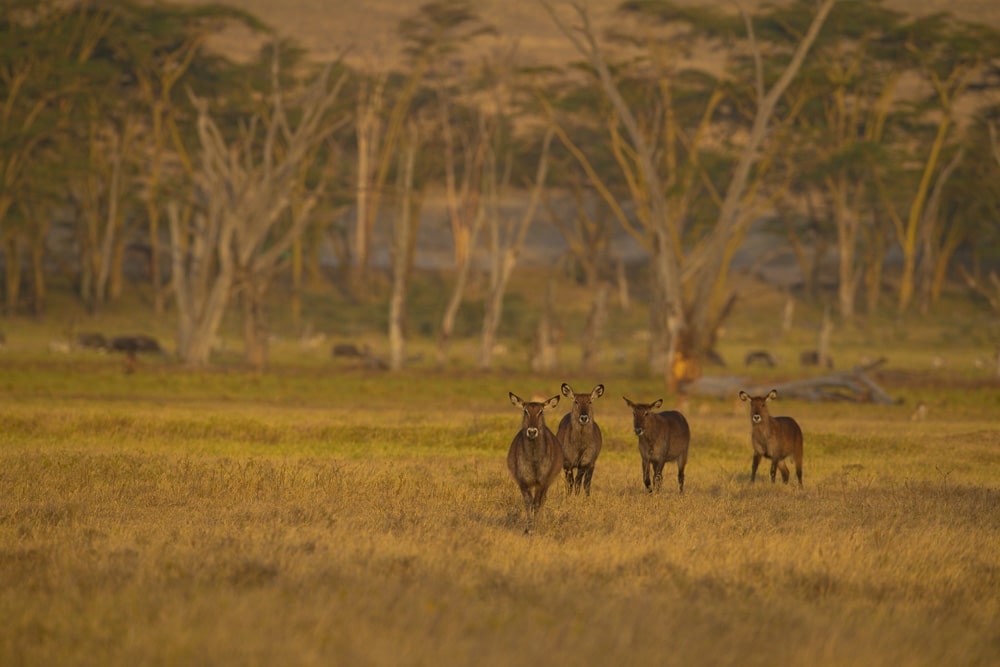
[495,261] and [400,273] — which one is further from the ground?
[495,261]

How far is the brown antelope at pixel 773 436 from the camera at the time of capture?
49.5 feet

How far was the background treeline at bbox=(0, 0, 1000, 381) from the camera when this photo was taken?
125ft

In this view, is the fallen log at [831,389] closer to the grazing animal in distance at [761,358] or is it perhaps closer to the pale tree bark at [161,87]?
the grazing animal in distance at [761,358]

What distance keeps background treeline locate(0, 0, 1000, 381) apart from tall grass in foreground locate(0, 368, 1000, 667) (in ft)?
64.8

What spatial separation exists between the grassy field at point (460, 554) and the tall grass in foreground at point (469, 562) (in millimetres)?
29

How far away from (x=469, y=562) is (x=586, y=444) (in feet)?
12.7

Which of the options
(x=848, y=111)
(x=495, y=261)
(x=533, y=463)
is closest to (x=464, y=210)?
(x=495, y=261)

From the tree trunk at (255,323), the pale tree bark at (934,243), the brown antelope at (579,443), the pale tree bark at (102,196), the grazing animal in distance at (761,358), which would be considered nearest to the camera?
the brown antelope at (579,443)

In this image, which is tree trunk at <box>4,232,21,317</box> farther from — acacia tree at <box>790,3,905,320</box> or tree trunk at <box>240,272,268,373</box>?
acacia tree at <box>790,3,905,320</box>

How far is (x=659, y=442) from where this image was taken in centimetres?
1444

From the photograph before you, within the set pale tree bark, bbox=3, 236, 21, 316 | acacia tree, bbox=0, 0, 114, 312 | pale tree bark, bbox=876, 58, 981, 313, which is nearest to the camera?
acacia tree, bbox=0, 0, 114, 312

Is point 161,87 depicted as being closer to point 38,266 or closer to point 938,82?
point 38,266

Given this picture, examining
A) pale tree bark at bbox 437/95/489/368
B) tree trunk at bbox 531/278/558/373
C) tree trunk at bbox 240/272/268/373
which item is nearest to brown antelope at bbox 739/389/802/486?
tree trunk at bbox 531/278/558/373

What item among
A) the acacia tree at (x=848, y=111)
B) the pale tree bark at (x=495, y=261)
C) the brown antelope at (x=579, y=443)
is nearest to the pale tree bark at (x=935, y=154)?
the acacia tree at (x=848, y=111)
